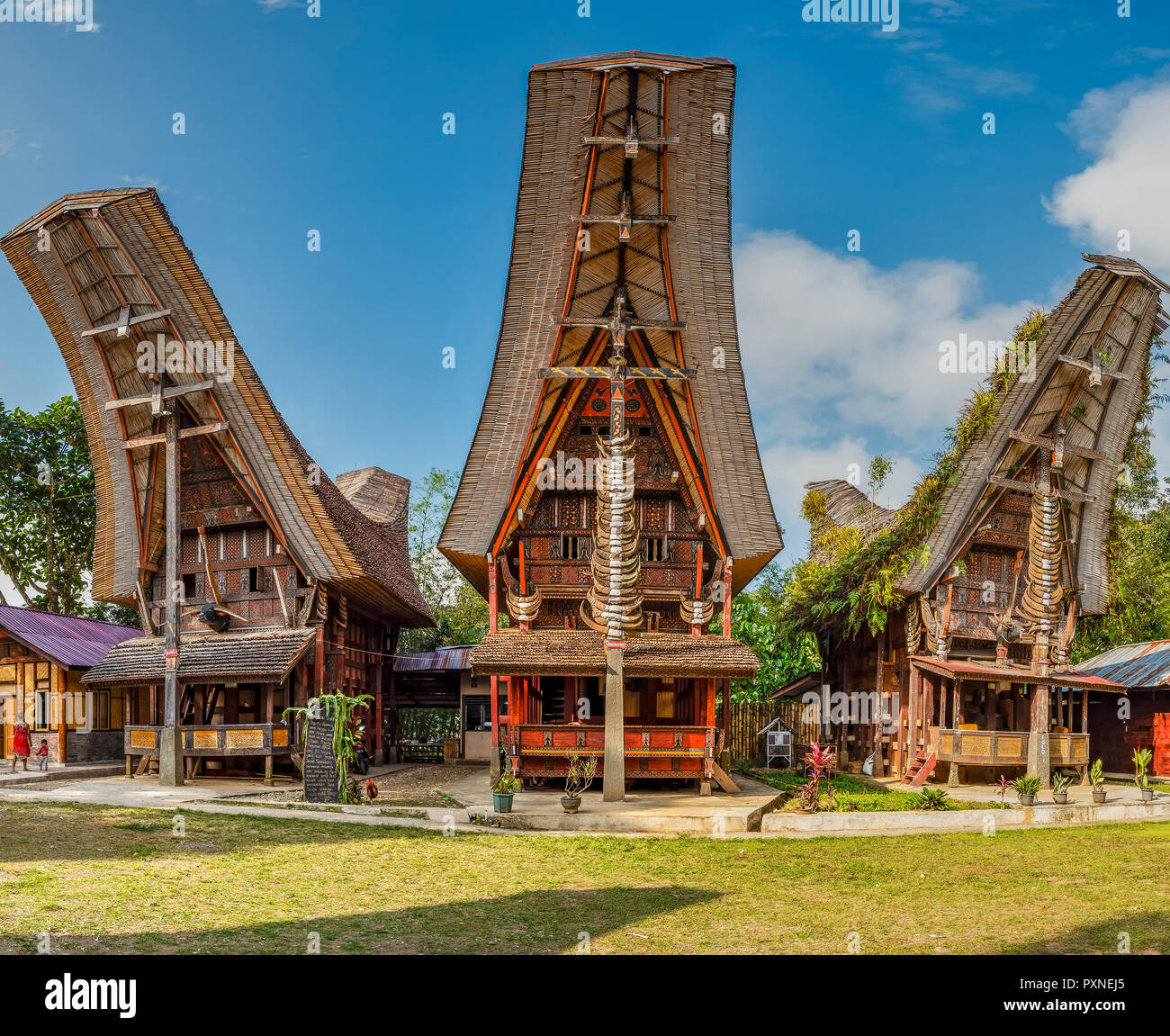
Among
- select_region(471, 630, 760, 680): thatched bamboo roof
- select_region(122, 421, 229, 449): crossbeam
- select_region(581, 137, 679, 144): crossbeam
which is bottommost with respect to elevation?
select_region(471, 630, 760, 680): thatched bamboo roof

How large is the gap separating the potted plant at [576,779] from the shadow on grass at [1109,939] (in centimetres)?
820

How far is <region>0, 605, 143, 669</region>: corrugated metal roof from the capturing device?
82.6ft

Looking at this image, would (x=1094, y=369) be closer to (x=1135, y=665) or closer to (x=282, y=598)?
(x=1135, y=665)

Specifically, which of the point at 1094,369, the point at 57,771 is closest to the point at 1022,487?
the point at 1094,369

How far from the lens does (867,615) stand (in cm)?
2672

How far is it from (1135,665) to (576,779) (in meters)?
16.8

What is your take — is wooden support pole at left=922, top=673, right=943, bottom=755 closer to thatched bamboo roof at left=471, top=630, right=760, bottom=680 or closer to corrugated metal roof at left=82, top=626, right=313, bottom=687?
thatched bamboo roof at left=471, top=630, right=760, bottom=680

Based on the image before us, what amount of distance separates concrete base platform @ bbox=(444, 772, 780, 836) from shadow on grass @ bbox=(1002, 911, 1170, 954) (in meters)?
6.81

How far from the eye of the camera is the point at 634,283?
2183cm

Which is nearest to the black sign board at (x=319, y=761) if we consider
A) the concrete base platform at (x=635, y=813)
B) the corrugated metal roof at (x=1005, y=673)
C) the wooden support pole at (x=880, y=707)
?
the concrete base platform at (x=635, y=813)

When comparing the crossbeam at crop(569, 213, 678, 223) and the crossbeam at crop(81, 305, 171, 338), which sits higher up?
the crossbeam at crop(569, 213, 678, 223)

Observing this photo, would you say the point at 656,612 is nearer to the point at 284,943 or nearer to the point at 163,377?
the point at 163,377

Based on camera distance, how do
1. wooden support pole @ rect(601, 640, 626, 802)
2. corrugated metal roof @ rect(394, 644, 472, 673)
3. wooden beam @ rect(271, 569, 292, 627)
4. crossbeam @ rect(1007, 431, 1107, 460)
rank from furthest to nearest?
corrugated metal roof @ rect(394, 644, 472, 673)
wooden beam @ rect(271, 569, 292, 627)
crossbeam @ rect(1007, 431, 1107, 460)
wooden support pole @ rect(601, 640, 626, 802)

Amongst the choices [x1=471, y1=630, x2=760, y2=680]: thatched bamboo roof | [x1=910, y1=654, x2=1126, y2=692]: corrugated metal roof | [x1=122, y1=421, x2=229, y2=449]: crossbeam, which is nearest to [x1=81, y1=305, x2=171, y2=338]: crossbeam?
[x1=122, y1=421, x2=229, y2=449]: crossbeam
